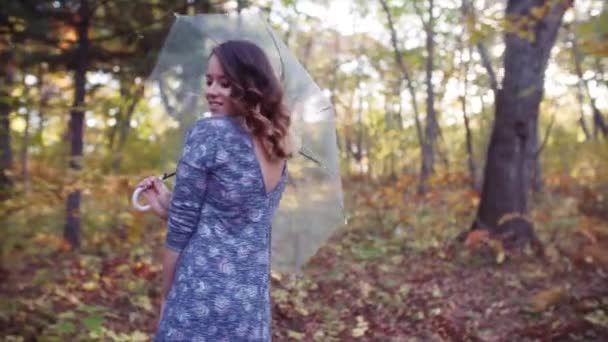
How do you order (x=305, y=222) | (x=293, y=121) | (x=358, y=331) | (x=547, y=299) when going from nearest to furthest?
(x=293, y=121), (x=305, y=222), (x=358, y=331), (x=547, y=299)

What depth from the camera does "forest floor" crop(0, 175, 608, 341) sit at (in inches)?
209

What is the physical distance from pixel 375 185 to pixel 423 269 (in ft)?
31.0

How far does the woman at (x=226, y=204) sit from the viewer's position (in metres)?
2.14

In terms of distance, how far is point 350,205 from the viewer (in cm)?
1286

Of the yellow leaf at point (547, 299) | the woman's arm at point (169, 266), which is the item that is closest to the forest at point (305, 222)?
the yellow leaf at point (547, 299)

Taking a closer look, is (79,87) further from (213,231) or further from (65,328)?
(213,231)

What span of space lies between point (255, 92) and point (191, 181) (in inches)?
15.6

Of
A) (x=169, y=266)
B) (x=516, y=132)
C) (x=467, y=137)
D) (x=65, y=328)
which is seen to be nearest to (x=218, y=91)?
(x=169, y=266)

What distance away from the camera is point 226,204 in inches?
85.2

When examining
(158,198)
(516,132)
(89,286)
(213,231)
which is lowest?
(89,286)

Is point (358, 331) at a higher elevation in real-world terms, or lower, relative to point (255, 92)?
lower

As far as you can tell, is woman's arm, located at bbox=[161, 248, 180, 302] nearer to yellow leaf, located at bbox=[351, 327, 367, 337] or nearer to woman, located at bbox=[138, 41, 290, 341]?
woman, located at bbox=[138, 41, 290, 341]

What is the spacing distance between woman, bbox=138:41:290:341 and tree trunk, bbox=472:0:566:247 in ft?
20.6

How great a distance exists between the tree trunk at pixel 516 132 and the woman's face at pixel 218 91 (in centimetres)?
638
